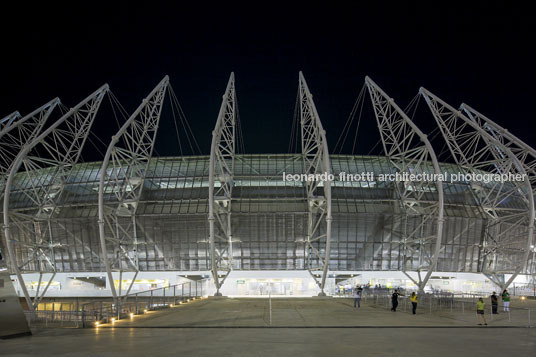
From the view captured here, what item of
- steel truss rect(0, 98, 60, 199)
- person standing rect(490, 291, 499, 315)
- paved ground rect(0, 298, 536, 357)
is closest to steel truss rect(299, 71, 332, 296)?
person standing rect(490, 291, 499, 315)

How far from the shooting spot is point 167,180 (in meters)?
61.8

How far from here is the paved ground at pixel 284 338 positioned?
605 inches

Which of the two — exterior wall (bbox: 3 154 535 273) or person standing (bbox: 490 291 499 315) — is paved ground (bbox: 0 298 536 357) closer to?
person standing (bbox: 490 291 499 315)

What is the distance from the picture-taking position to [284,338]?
18.6 meters

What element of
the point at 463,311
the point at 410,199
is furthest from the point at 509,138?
the point at 463,311

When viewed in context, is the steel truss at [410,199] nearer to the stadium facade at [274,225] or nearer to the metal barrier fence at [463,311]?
the stadium facade at [274,225]

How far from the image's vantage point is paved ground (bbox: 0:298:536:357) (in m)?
15.4

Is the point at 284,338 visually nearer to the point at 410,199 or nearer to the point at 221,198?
the point at 221,198

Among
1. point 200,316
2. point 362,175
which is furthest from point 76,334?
point 362,175

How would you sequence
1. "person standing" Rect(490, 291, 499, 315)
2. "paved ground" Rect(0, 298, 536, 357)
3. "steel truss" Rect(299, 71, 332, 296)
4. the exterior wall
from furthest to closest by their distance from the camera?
1. the exterior wall
2. "steel truss" Rect(299, 71, 332, 296)
3. "person standing" Rect(490, 291, 499, 315)
4. "paved ground" Rect(0, 298, 536, 357)

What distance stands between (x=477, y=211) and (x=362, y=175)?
49.9ft

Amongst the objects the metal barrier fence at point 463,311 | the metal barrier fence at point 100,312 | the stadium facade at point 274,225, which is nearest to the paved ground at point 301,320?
the metal barrier fence at point 463,311

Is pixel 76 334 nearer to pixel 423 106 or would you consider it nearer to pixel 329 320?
pixel 329 320

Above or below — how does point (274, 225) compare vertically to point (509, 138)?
below
